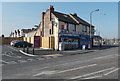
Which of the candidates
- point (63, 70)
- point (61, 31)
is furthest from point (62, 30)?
point (63, 70)

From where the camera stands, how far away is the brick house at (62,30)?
30.8m

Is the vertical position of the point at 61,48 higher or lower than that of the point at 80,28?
lower

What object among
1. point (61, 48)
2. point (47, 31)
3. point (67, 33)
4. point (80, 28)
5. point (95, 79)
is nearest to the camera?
point (95, 79)

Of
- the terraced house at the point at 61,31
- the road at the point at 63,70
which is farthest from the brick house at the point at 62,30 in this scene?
the road at the point at 63,70

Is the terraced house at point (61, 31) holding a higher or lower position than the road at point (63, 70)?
higher

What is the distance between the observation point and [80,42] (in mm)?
36250

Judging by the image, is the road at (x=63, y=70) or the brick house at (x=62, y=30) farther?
the brick house at (x=62, y=30)

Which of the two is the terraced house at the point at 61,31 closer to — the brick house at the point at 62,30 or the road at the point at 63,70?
the brick house at the point at 62,30

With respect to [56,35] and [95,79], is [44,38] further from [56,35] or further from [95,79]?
[95,79]

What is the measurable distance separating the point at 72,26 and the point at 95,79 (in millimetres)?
27215

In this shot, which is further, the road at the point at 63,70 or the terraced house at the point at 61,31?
the terraced house at the point at 61,31

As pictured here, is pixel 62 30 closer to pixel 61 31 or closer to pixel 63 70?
pixel 61 31

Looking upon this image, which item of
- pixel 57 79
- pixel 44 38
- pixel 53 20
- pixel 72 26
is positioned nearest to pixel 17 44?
pixel 44 38

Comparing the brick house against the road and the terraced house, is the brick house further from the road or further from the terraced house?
the road
